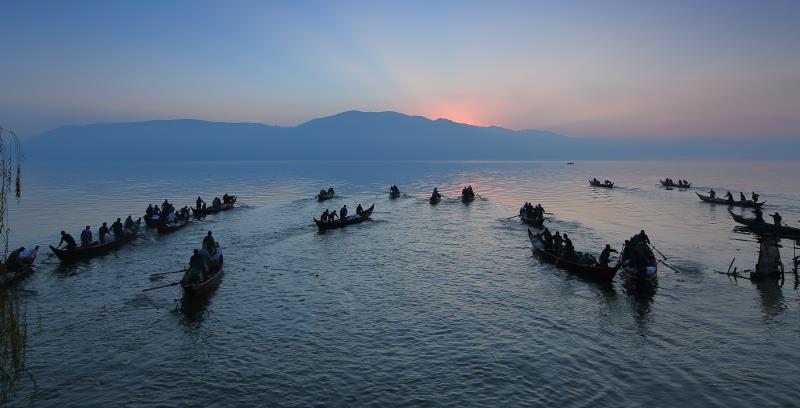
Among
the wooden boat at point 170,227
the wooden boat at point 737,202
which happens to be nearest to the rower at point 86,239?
the wooden boat at point 170,227

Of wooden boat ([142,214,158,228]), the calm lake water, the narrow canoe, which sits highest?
wooden boat ([142,214,158,228])

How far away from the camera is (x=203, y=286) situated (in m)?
26.1

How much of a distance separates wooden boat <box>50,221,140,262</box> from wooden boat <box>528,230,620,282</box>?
1378 inches

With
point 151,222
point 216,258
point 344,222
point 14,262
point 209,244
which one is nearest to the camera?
point 14,262

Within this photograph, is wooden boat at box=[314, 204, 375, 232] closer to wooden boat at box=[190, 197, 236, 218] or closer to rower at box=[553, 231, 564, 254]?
wooden boat at box=[190, 197, 236, 218]

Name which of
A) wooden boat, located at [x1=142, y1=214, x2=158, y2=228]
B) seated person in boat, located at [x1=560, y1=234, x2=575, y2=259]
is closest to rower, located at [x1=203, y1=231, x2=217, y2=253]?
wooden boat, located at [x1=142, y1=214, x2=158, y2=228]

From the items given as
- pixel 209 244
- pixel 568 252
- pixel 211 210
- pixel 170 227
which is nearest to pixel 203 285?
pixel 209 244

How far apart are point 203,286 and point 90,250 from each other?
15.8m

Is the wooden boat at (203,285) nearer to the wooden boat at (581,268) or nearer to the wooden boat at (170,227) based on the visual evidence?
the wooden boat at (170,227)

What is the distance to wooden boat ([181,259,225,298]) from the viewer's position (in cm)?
2507

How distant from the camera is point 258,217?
6078cm

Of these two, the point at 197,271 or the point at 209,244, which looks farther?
the point at 209,244

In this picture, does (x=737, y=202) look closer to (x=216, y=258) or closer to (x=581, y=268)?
(x=581, y=268)

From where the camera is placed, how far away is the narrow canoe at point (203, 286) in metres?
25.1
